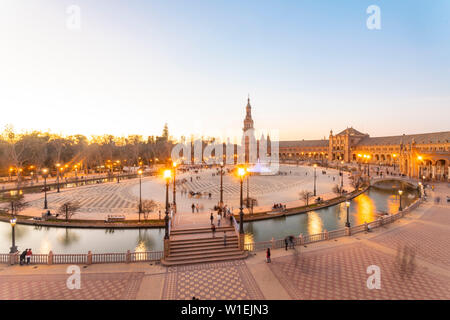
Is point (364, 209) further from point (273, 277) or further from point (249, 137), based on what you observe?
point (249, 137)

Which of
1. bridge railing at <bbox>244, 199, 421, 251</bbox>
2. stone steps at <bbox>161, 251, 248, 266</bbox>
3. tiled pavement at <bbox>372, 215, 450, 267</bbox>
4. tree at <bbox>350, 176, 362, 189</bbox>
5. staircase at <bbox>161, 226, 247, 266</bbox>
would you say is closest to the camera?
stone steps at <bbox>161, 251, 248, 266</bbox>

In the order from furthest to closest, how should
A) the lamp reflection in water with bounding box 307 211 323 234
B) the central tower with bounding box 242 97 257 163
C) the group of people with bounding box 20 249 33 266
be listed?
1. the central tower with bounding box 242 97 257 163
2. the lamp reflection in water with bounding box 307 211 323 234
3. the group of people with bounding box 20 249 33 266

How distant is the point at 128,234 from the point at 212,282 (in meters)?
12.5

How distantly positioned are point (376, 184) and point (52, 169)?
84504 millimetres

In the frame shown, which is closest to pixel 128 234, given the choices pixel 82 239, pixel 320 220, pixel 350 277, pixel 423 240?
pixel 82 239

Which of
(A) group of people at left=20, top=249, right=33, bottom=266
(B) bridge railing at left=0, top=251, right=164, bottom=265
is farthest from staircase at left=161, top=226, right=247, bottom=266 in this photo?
(A) group of people at left=20, top=249, right=33, bottom=266

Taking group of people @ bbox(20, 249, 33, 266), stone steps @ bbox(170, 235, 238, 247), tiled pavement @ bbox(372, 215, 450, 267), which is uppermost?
stone steps @ bbox(170, 235, 238, 247)

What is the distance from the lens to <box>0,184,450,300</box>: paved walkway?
10352mm

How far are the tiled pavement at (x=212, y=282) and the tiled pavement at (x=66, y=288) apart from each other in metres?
1.74

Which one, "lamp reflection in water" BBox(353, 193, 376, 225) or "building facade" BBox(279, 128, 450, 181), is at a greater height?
"building facade" BBox(279, 128, 450, 181)

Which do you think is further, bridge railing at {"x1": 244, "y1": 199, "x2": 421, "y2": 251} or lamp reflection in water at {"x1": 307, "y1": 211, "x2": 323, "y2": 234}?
lamp reflection in water at {"x1": 307, "y1": 211, "x2": 323, "y2": 234}

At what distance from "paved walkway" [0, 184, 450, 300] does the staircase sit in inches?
23.1

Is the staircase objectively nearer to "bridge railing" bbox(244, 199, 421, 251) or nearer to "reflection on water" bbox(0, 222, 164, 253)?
"bridge railing" bbox(244, 199, 421, 251)
